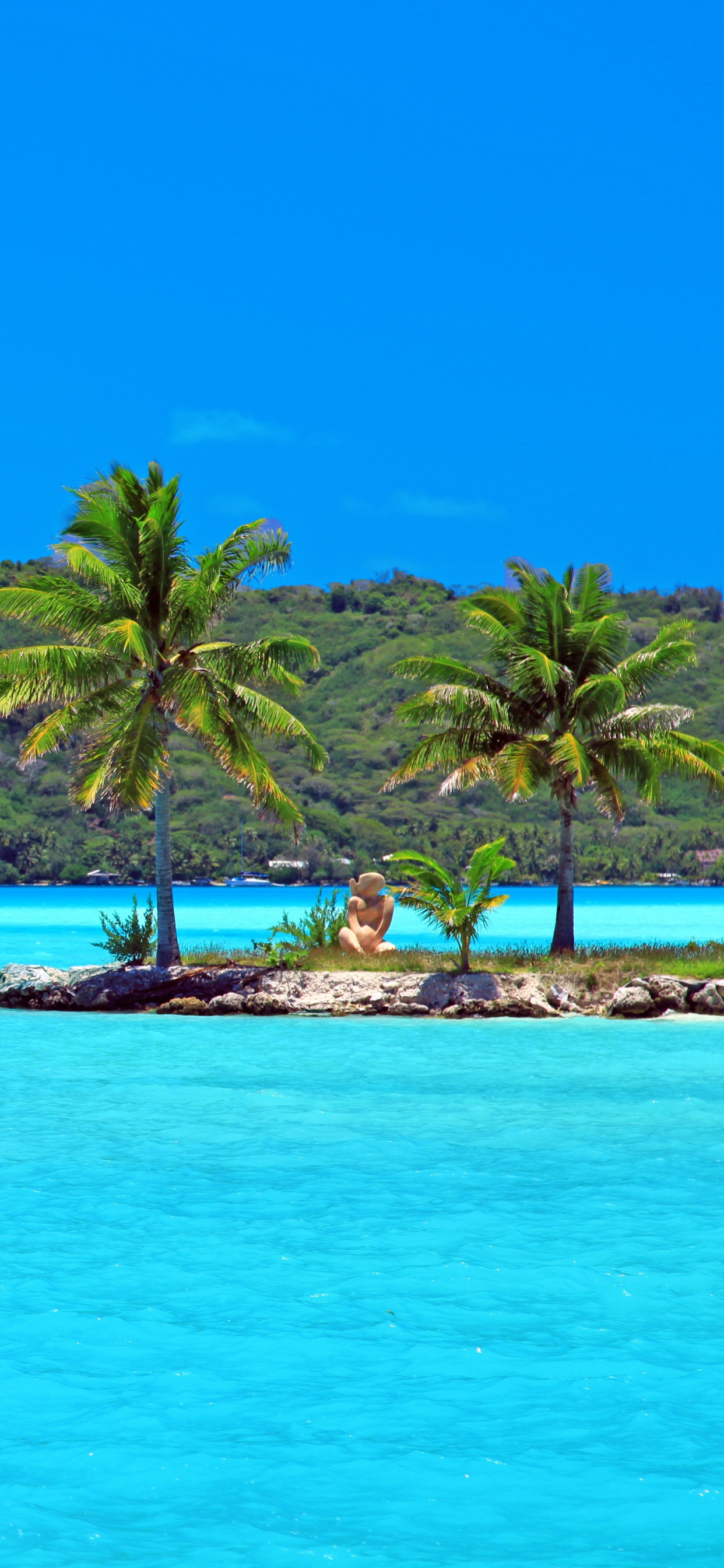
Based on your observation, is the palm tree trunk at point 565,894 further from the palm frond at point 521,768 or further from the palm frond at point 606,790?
the palm frond at point 521,768

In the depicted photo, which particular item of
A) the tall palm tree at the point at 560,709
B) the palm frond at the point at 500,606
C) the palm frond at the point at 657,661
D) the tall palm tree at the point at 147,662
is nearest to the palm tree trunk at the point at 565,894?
the tall palm tree at the point at 560,709

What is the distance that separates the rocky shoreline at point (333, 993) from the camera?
2208 cm

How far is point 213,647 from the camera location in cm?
2333

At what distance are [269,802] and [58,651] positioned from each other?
4647mm

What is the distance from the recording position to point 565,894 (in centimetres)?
2477

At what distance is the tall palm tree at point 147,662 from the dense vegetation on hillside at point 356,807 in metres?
78.0

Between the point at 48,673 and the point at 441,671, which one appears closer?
the point at 48,673

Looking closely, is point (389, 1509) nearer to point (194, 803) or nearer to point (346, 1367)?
point (346, 1367)

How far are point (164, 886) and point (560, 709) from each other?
320 inches

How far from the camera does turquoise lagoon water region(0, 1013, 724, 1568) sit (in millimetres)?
5301

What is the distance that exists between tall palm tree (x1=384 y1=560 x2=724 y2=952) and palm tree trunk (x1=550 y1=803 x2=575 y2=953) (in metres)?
0.03

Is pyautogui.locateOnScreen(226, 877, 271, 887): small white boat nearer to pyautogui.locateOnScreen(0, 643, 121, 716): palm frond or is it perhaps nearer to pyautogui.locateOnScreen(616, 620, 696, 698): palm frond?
pyautogui.locateOnScreen(0, 643, 121, 716): palm frond

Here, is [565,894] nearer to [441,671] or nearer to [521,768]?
[521,768]

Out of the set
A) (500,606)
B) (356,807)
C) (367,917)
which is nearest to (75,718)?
(367,917)
